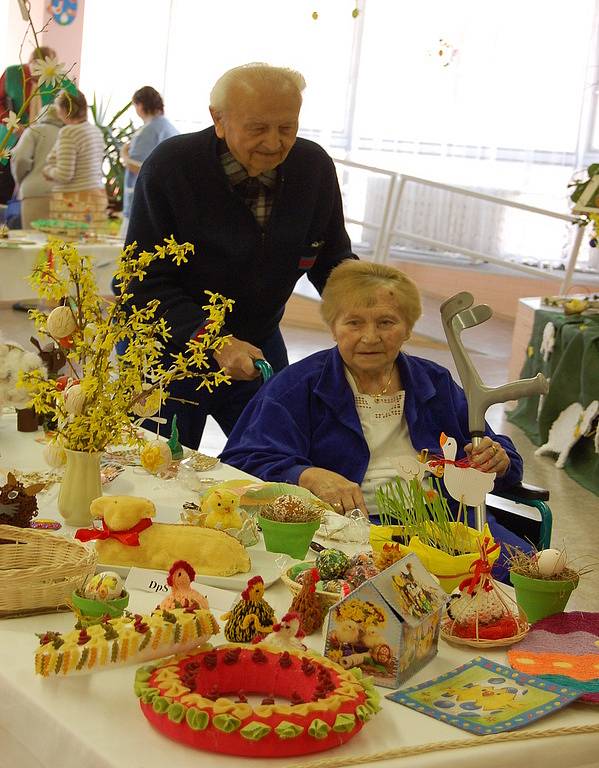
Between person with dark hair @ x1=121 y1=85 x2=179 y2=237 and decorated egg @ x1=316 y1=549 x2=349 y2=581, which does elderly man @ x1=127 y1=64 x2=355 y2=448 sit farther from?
person with dark hair @ x1=121 y1=85 x2=179 y2=237

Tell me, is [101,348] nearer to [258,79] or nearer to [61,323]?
[61,323]

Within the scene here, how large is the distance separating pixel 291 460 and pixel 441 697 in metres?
1.14

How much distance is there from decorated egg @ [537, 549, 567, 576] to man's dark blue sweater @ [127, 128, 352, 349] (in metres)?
1.26

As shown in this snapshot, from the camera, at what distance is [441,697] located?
1.39 metres

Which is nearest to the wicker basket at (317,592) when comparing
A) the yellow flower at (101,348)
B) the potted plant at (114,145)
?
the yellow flower at (101,348)

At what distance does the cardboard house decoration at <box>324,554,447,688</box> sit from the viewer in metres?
1.42

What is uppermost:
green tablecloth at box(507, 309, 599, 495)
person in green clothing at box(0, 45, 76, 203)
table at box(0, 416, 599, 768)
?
person in green clothing at box(0, 45, 76, 203)

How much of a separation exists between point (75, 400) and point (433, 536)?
0.64 m

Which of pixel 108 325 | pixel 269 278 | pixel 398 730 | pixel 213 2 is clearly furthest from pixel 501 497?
pixel 213 2

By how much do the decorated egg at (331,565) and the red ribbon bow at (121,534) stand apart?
0.96 feet

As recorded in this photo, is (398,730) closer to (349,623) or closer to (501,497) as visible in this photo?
(349,623)

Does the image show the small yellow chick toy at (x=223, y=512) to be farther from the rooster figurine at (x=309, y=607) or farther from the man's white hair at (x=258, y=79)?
the man's white hair at (x=258, y=79)

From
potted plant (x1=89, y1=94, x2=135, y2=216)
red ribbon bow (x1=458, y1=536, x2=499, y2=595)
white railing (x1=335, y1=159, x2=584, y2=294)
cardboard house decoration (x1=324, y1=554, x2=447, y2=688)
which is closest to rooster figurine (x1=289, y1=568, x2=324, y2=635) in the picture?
cardboard house decoration (x1=324, y1=554, x2=447, y2=688)

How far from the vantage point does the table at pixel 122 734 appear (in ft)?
3.99
